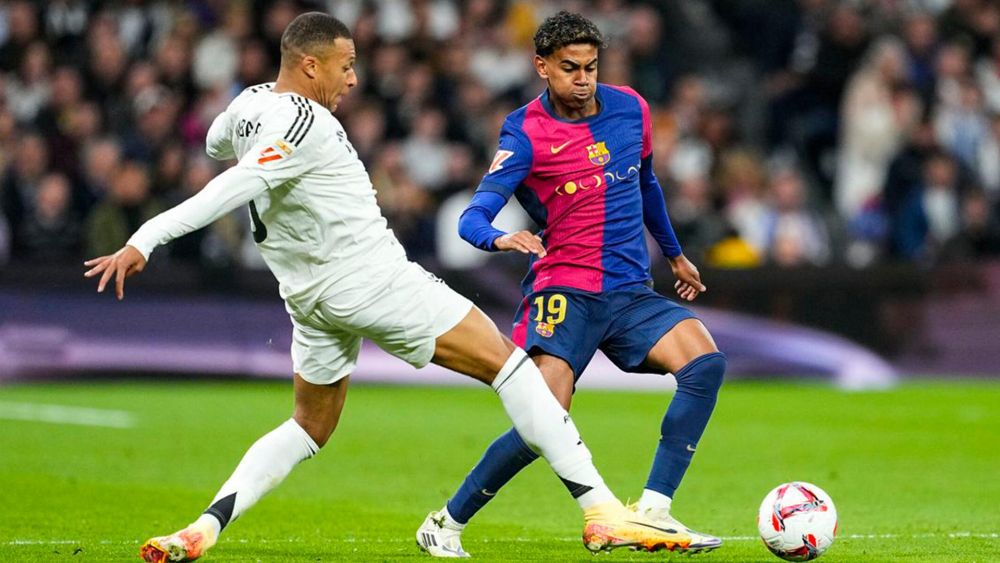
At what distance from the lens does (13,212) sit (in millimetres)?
17141

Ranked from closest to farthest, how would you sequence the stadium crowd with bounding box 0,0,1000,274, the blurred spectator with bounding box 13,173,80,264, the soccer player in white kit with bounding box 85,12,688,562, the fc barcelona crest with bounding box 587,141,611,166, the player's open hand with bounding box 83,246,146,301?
the player's open hand with bounding box 83,246,146,301 → the soccer player in white kit with bounding box 85,12,688,562 → the fc barcelona crest with bounding box 587,141,611,166 → the blurred spectator with bounding box 13,173,80,264 → the stadium crowd with bounding box 0,0,1000,274

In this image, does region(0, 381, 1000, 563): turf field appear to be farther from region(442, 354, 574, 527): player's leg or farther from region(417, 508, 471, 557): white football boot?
region(442, 354, 574, 527): player's leg

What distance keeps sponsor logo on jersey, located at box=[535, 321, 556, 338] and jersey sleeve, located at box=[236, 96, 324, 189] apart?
1393 mm

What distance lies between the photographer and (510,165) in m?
7.23

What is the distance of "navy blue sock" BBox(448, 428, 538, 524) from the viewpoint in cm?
710

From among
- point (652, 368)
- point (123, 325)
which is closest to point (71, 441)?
point (123, 325)

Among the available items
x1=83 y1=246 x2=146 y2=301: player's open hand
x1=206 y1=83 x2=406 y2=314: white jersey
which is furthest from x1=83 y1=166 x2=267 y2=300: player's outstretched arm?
x1=206 y1=83 x2=406 y2=314: white jersey

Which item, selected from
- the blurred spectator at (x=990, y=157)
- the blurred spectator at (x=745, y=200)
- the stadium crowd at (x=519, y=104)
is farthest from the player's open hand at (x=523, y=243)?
the blurred spectator at (x=990, y=157)

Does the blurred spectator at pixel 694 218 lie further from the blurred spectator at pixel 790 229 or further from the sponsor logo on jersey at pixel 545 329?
the sponsor logo on jersey at pixel 545 329

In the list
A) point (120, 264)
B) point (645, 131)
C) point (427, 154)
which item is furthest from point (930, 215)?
point (120, 264)

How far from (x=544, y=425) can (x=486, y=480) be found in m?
0.61

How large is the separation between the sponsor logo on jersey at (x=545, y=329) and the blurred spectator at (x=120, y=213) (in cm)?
1028

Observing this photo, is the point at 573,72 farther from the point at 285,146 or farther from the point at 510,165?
the point at 285,146

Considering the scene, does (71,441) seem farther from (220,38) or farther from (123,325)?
(220,38)
